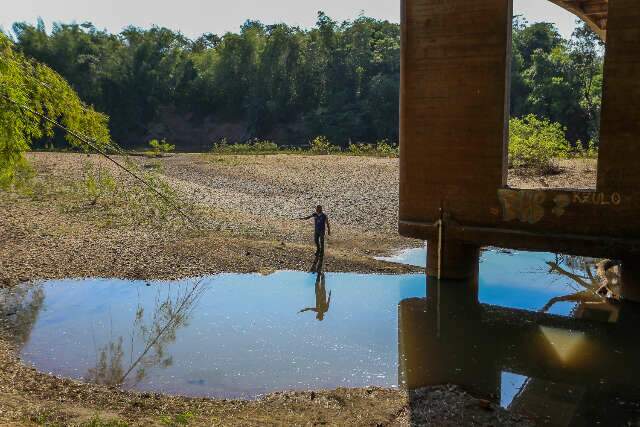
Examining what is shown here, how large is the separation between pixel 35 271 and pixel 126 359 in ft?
19.6

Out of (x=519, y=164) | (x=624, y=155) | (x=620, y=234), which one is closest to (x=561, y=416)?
(x=620, y=234)

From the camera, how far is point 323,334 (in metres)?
11.8

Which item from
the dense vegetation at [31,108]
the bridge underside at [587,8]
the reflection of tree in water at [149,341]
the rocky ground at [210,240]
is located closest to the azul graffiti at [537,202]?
the rocky ground at [210,240]

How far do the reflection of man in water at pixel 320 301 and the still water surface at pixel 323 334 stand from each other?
2 cm

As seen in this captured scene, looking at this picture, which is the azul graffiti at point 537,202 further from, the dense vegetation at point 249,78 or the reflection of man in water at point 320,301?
the dense vegetation at point 249,78

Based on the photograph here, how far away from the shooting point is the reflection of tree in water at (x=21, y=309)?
11648 mm

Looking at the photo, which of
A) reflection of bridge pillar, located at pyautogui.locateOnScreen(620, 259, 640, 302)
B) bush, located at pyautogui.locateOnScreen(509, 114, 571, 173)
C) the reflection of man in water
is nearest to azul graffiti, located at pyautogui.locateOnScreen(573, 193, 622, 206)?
reflection of bridge pillar, located at pyautogui.locateOnScreen(620, 259, 640, 302)

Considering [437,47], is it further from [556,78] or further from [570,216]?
[556,78]

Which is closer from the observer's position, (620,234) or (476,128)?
(620,234)

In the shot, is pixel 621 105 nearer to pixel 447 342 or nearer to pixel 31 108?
pixel 447 342

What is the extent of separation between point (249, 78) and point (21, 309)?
6551cm

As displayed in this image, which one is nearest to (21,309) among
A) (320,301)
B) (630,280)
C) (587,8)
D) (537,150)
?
(320,301)

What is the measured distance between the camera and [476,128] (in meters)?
13.6

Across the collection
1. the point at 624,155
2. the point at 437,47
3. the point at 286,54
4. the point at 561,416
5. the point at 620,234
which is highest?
the point at 286,54
